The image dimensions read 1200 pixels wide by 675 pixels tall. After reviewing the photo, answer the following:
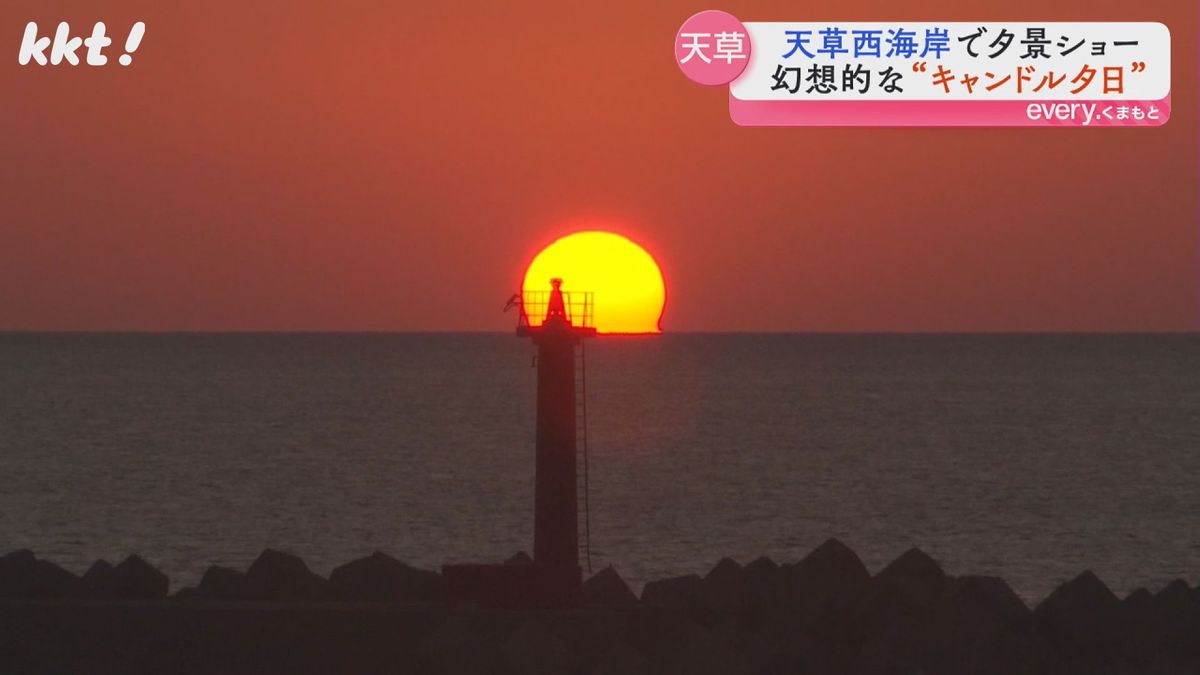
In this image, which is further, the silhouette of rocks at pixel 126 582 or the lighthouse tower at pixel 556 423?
the silhouette of rocks at pixel 126 582

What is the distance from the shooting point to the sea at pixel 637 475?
38656mm

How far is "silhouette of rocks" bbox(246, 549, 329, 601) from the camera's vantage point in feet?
58.7

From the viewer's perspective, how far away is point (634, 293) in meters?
14.1

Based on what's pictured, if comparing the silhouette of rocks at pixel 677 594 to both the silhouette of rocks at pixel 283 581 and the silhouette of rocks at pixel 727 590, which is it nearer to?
the silhouette of rocks at pixel 727 590

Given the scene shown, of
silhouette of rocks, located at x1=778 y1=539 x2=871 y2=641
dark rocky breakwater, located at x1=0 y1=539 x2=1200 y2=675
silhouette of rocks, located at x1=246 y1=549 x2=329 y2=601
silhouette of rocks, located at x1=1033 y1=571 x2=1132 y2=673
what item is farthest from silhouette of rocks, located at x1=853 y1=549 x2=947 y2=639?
silhouette of rocks, located at x1=246 y1=549 x2=329 y2=601

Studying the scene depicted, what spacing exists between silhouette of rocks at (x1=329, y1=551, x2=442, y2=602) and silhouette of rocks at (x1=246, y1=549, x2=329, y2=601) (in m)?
0.19

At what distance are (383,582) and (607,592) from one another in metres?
2.42

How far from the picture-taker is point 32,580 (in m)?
18.5

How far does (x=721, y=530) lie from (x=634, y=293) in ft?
92.4

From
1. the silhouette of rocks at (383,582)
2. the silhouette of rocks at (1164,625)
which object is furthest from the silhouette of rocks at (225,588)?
the silhouette of rocks at (1164,625)

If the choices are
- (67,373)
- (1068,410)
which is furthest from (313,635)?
(67,373)

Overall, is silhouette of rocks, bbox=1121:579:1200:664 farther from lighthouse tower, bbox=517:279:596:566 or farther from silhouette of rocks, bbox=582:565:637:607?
lighthouse tower, bbox=517:279:596:566

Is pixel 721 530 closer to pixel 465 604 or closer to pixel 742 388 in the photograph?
pixel 465 604

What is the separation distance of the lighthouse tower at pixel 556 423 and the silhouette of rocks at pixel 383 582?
192 centimetres
